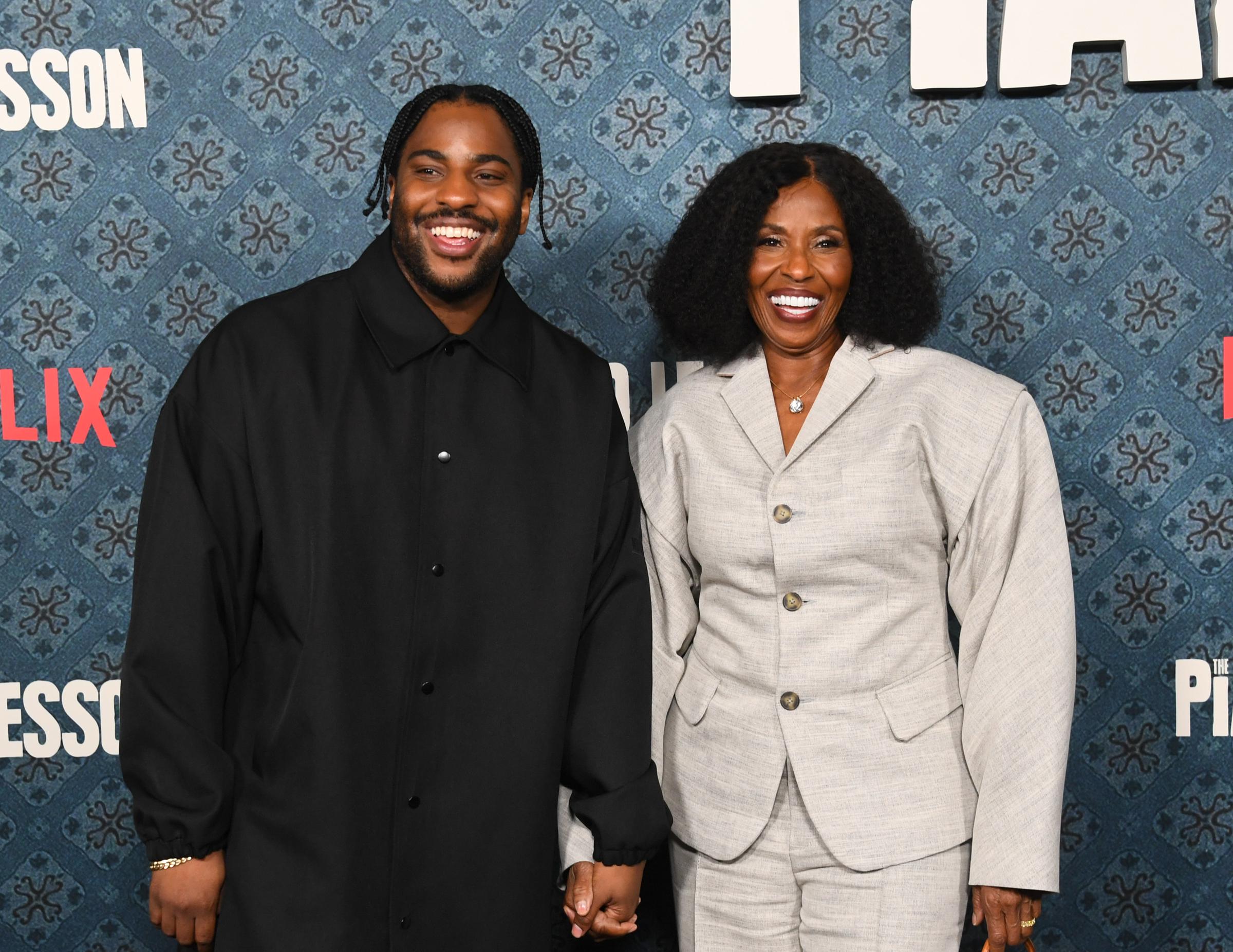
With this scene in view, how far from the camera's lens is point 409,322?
5.64ft

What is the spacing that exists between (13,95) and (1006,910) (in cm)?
227

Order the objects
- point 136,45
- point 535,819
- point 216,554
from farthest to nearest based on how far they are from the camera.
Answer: point 136,45, point 535,819, point 216,554

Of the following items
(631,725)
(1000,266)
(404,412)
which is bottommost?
(631,725)

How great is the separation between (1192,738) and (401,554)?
171 cm

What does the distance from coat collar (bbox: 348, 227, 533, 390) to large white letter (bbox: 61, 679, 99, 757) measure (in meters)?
1.19

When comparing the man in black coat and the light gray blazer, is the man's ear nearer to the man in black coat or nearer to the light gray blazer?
the man in black coat

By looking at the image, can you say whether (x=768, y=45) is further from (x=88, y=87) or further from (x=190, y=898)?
(x=190, y=898)

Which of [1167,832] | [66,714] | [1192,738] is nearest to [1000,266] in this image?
[1192,738]

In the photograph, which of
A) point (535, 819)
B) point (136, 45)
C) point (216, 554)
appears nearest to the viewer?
point (216, 554)

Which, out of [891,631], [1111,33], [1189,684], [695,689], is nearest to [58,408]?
[695,689]

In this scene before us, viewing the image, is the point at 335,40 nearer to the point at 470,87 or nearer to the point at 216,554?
the point at 470,87

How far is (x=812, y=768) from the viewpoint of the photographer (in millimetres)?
1770

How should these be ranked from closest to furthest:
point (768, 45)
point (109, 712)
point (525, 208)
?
1. point (525, 208)
2. point (768, 45)
3. point (109, 712)

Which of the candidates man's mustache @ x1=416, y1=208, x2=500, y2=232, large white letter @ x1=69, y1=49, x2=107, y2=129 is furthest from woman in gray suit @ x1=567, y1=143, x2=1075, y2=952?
large white letter @ x1=69, y1=49, x2=107, y2=129
